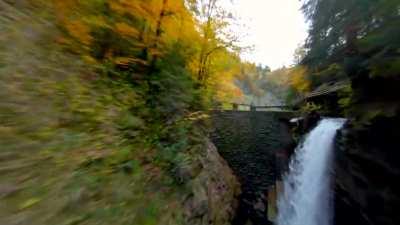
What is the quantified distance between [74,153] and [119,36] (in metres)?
2.85

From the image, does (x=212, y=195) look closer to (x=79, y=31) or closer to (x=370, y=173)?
(x=370, y=173)

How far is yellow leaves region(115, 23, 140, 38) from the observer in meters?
4.09

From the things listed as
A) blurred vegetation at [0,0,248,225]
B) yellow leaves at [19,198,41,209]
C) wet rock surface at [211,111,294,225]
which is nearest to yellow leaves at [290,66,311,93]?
wet rock surface at [211,111,294,225]

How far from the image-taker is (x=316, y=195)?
6.62 meters

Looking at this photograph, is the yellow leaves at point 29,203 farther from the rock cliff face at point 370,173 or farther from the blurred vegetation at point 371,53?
the rock cliff face at point 370,173

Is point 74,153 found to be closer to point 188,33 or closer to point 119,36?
point 119,36

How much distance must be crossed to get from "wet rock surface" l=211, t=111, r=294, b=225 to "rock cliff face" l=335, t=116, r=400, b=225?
3216mm

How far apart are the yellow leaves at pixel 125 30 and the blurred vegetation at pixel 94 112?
2 centimetres

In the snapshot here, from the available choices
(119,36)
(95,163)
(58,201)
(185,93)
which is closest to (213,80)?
(185,93)

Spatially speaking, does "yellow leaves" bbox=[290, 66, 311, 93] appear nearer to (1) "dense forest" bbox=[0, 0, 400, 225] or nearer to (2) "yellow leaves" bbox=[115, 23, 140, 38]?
(1) "dense forest" bbox=[0, 0, 400, 225]

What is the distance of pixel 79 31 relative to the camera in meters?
3.67

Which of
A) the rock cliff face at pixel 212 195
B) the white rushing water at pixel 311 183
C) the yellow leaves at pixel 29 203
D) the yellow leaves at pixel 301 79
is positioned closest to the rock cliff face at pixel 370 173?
the white rushing water at pixel 311 183

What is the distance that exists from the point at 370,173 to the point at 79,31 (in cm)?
603

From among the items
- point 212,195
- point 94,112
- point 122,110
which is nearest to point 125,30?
point 122,110
